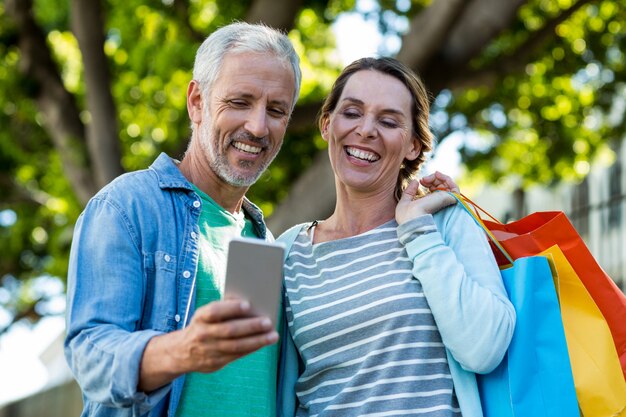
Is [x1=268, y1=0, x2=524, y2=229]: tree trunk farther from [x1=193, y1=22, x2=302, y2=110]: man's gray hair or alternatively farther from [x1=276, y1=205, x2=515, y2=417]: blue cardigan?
[x1=276, y1=205, x2=515, y2=417]: blue cardigan

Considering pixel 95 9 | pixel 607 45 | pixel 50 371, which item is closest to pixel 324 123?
pixel 95 9

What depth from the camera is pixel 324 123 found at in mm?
3869

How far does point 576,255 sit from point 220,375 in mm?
1268

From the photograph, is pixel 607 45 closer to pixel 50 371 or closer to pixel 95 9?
pixel 95 9

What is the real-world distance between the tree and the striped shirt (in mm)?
4636

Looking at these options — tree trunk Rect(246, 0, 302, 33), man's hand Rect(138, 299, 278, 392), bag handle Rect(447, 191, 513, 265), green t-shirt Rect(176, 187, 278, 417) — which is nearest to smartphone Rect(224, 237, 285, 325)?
man's hand Rect(138, 299, 278, 392)

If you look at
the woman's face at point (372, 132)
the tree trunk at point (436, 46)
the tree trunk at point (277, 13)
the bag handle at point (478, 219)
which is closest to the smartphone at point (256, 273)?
the bag handle at point (478, 219)

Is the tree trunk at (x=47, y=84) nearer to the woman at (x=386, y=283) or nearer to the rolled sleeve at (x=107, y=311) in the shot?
the woman at (x=386, y=283)

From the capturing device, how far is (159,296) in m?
3.03

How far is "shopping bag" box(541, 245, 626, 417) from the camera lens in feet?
10.2

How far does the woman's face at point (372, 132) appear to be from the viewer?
3.61 metres

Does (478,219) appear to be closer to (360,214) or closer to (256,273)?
(360,214)

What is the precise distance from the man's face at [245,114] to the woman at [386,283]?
340mm

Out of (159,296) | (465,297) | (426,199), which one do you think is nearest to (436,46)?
(426,199)
